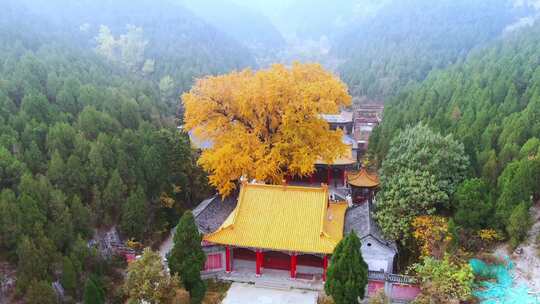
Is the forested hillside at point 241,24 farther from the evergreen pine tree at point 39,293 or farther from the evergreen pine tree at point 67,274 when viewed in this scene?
the evergreen pine tree at point 39,293

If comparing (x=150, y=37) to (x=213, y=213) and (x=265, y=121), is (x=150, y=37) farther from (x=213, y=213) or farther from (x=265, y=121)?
(x=213, y=213)

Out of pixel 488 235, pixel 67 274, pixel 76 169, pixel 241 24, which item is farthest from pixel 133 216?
pixel 241 24

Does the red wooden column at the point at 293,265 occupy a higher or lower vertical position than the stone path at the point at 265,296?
higher

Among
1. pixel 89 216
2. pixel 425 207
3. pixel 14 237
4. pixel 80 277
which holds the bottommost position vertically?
pixel 80 277

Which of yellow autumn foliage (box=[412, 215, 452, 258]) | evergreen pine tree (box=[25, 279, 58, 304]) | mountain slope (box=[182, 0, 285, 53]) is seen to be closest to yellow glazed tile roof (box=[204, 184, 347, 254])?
yellow autumn foliage (box=[412, 215, 452, 258])

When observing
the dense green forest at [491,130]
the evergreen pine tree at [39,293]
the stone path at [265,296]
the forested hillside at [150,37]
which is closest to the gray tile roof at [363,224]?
the dense green forest at [491,130]

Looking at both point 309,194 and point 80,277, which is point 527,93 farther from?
point 80,277

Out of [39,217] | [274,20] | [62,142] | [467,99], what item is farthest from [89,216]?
[274,20]
